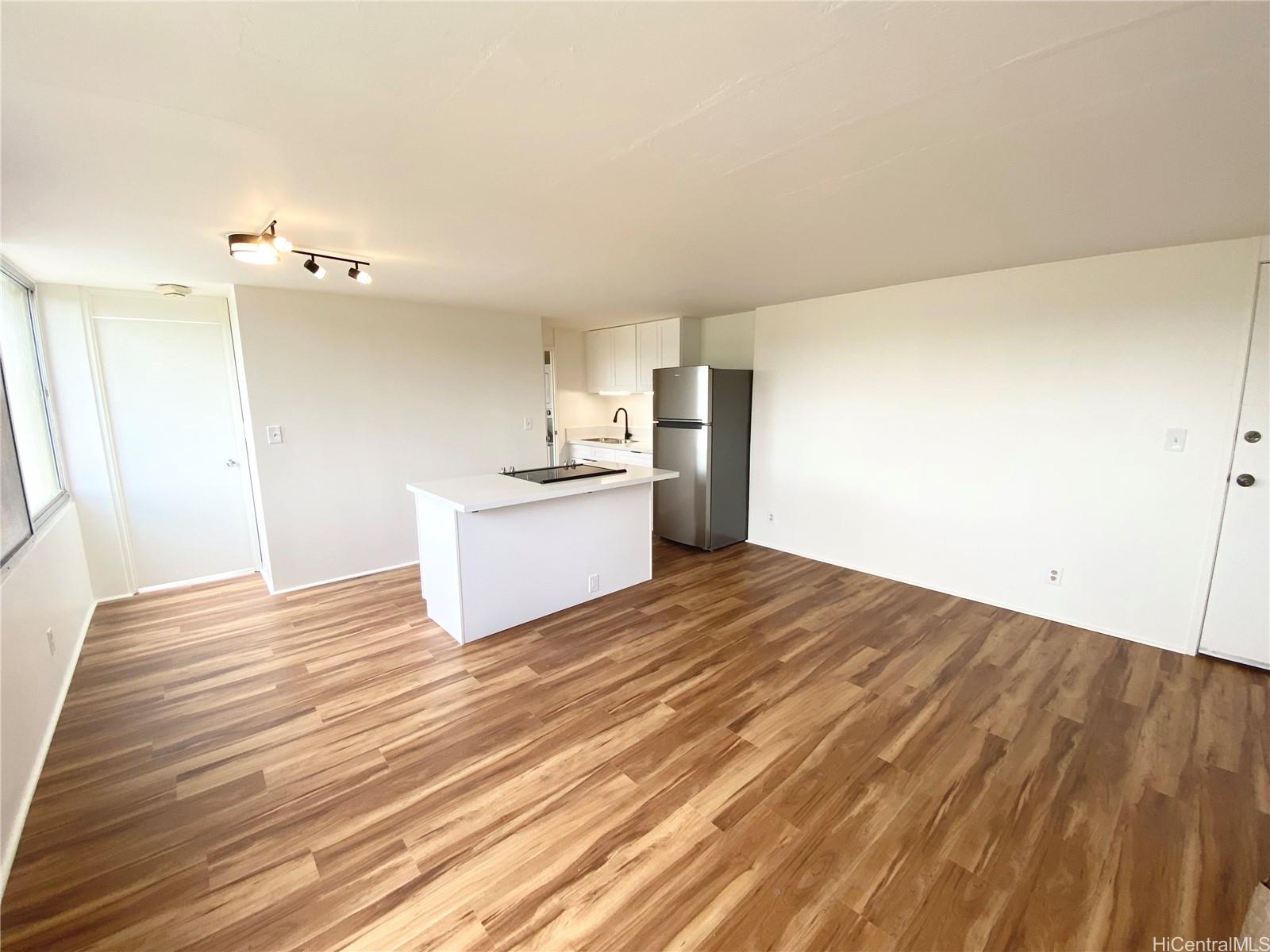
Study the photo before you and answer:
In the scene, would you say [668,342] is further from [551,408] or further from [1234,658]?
[1234,658]

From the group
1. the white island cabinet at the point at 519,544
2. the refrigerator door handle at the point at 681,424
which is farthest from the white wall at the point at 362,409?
the refrigerator door handle at the point at 681,424

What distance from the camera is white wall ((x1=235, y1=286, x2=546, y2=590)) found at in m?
3.60

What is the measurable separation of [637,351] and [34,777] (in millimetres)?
5026

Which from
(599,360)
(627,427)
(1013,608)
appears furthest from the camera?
(627,427)

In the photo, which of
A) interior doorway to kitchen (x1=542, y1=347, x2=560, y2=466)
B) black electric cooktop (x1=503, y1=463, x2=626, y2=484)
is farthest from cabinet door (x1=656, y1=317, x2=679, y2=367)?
black electric cooktop (x1=503, y1=463, x2=626, y2=484)

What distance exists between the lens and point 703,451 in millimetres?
4547

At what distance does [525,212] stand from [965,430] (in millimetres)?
3231

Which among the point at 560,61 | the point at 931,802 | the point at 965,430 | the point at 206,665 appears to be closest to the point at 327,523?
the point at 206,665

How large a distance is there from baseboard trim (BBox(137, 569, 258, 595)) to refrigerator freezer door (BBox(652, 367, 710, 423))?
12.8 ft

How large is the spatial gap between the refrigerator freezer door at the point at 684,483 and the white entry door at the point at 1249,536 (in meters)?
3.18

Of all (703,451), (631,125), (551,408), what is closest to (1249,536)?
(703,451)

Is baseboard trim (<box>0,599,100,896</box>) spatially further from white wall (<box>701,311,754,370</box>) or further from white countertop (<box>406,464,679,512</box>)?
white wall (<box>701,311,754,370</box>)

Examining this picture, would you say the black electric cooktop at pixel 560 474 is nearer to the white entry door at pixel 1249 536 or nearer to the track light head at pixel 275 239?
the track light head at pixel 275 239

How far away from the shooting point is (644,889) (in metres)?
1.51
